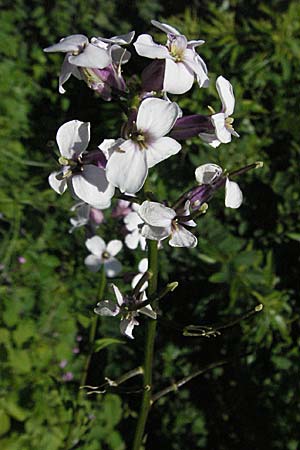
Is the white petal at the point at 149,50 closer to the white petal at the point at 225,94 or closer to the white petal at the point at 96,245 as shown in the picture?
the white petal at the point at 225,94

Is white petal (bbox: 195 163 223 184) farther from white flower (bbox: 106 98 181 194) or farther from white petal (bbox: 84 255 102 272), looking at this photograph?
white petal (bbox: 84 255 102 272)

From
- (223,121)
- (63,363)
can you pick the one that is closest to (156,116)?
(223,121)

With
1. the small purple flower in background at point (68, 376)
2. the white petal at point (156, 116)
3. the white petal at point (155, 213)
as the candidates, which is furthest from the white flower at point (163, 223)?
the small purple flower in background at point (68, 376)

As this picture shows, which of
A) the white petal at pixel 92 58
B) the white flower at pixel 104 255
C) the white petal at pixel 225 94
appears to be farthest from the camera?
the white flower at pixel 104 255

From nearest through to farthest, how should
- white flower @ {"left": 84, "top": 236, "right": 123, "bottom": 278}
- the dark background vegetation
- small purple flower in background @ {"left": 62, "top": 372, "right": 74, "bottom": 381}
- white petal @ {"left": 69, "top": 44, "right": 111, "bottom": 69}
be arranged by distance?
white petal @ {"left": 69, "top": 44, "right": 111, "bottom": 69} → white flower @ {"left": 84, "top": 236, "right": 123, "bottom": 278} → the dark background vegetation → small purple flower in background @ {"left": 62, "top": 372, "right": 74, "bottom": 381}

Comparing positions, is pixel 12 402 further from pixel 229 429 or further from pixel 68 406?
pixel 229 429

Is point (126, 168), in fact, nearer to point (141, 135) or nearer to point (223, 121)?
point (141, 135)

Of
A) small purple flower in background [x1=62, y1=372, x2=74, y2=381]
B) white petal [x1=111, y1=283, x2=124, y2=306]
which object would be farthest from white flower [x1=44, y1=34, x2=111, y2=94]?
small purple flower in background [x1=62, y1=372, x2=74, y2=381]
